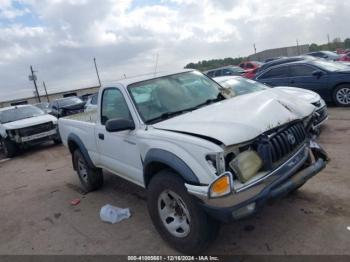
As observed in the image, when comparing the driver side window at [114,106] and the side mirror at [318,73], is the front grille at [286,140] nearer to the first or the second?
the driver side window at [114,106]

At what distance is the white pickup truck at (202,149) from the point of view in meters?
3.23

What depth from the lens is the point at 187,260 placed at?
144 inches

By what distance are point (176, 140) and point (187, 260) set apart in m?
1.24

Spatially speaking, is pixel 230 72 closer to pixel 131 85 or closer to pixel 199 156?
pixel 131 85

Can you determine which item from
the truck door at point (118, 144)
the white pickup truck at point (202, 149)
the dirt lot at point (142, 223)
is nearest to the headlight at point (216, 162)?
the white pickup truck at point (202, 149)

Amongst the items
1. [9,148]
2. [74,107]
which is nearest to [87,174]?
[9,148]

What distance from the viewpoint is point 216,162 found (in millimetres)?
3221

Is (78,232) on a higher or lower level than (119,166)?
lower

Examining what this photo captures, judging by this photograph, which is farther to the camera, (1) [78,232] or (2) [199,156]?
(1) [78,232]

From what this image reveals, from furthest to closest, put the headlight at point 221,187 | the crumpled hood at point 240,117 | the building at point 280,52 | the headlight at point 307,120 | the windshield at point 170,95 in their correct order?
the building at point 280,52 → the windshield at point 170,95 → the headlight at point 307,120 → the crumpled hood at point 240,117 → the headlight at point 221,187

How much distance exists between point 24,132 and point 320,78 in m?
9.48

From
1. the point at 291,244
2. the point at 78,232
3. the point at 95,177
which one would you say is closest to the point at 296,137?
the point at 291,244

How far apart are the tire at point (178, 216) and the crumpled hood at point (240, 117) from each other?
1.83 feet

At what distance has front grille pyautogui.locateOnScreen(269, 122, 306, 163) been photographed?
3498mm
